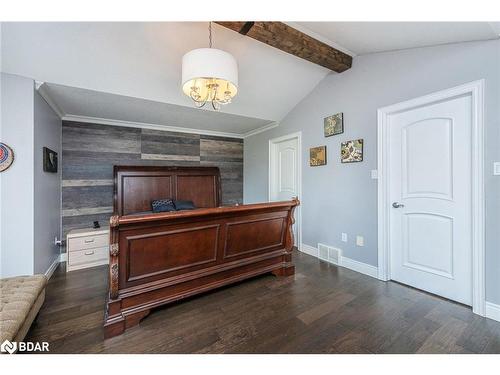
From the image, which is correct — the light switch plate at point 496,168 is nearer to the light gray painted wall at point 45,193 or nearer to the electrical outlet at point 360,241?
the electrical outlet at point 360,241

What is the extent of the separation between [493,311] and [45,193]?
479cm

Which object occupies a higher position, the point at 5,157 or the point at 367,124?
the point at 367,124

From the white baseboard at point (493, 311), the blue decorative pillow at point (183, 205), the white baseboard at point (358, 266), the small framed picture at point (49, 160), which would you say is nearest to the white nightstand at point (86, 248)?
the small framed picture at point (49, 160)

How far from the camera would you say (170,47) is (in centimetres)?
236

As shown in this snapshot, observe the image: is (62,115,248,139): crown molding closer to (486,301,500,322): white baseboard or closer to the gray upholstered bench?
the gray upholstered bench

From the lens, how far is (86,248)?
10.1 ft

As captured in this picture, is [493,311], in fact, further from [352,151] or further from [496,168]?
[352,151]

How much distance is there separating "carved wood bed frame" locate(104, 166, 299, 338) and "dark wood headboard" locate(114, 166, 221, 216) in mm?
1542

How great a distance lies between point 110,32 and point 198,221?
6.58 ft

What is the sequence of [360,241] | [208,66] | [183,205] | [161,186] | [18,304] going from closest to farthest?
[18,304], [208,66], [360,241], [183,205], [161,186]

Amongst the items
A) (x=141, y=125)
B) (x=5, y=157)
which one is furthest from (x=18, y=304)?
(x=141, y=125)

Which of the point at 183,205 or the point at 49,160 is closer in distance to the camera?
the point at 49,160

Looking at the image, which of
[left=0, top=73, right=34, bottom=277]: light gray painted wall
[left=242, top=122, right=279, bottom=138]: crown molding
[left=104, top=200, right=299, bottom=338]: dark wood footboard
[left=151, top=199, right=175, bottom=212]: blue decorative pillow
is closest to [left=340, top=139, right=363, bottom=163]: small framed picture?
[left=104, top=200, right=299, bottom=338]: dark wood footboard

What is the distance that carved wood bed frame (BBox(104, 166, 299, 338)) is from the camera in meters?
1.73
